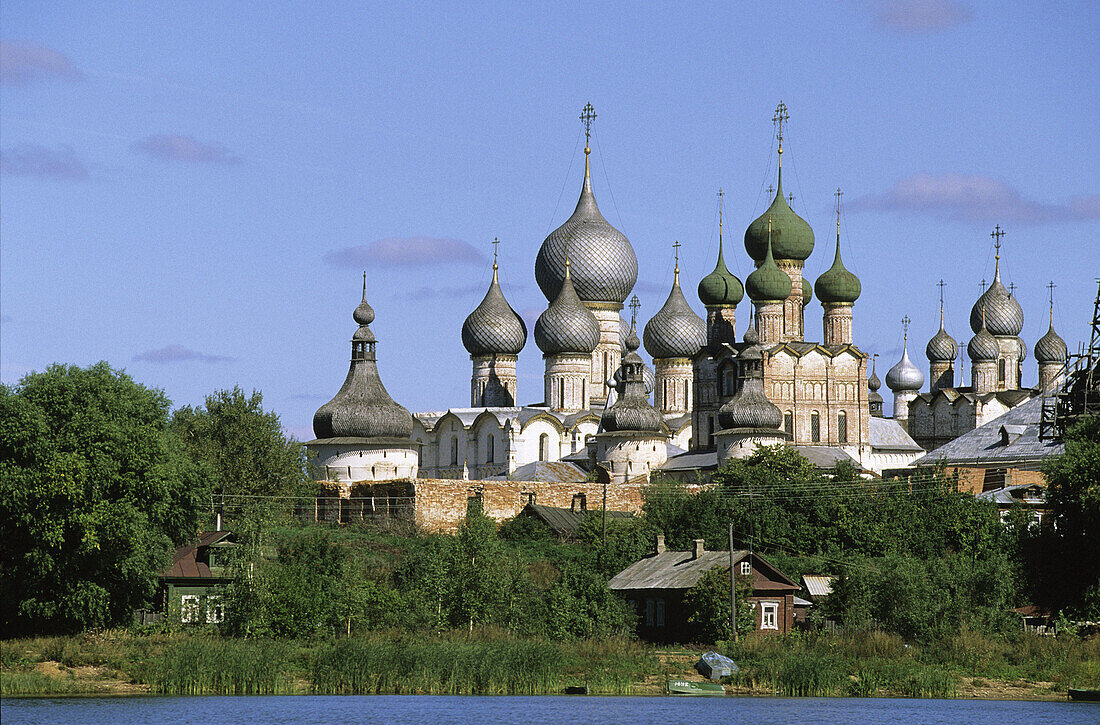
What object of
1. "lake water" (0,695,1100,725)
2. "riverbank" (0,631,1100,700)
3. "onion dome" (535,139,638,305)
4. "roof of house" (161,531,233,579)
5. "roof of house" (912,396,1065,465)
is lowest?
"lake water" (0,695,1100,725)

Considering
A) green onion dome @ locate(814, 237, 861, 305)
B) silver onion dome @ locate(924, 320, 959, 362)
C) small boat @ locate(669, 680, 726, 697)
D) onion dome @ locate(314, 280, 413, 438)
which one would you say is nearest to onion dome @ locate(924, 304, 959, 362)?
silver onion dome @ locate(924, 320, 959, 362)

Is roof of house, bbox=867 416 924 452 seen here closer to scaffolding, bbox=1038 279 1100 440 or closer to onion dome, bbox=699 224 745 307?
onion dome, bbox=699 224 745 307

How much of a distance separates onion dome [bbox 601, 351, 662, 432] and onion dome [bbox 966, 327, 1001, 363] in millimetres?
32979

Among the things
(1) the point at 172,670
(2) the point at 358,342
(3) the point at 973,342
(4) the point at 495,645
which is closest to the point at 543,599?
(4) the point at 495,645

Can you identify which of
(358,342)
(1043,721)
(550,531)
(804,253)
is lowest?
(1043,721)

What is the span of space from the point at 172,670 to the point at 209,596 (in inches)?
207

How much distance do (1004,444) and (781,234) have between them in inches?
628

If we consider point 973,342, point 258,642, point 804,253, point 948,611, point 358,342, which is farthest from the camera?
point 973,342

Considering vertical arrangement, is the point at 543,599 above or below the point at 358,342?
below

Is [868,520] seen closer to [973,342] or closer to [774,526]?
[774,526]

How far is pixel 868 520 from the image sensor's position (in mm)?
50250

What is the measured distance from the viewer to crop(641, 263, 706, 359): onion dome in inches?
3078

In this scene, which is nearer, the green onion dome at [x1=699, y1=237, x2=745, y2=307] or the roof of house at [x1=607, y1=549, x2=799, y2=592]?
the roof of house at [x1=607, y1=549, x2=799, y2=592]

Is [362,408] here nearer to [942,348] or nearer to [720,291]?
[720,291]
